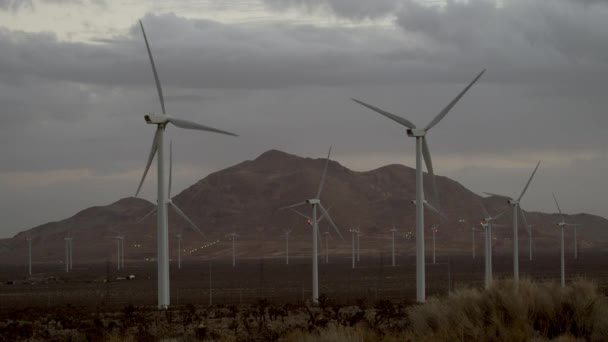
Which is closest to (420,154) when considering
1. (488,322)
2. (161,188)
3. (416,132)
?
(416,132)

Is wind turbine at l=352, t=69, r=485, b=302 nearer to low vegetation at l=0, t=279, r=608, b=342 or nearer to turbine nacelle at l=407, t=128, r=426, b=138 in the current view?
turbine nacelle at l=407, t=128, r=426, b=138

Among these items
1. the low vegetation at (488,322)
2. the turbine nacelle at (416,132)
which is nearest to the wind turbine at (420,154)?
the turbine nacelle at (416,132)

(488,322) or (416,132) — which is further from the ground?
(416,132)

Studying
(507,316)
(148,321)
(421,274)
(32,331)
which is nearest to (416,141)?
(421,274)

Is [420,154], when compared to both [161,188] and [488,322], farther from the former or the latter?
[488,322]

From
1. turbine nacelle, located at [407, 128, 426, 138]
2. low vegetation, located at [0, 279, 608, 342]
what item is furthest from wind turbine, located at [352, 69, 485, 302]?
low vegetation, located at [0, 279, 608, 342]

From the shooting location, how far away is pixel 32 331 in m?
39.1

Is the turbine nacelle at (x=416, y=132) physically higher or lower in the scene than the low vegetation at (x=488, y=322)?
higher

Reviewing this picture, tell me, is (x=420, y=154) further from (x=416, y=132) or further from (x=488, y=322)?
(x=488, y=322)

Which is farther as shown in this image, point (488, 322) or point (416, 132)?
point (416, 132)

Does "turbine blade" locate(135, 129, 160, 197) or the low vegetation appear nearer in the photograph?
the low vegetation

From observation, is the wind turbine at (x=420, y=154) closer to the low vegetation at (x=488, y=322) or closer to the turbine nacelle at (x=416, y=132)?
the turbine nacelle at (x=416, y=132)

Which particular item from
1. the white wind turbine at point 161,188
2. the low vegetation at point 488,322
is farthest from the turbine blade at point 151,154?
the low vegetation at point 488,322

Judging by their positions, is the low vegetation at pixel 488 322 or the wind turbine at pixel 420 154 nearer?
the low vegetation at pixel 488 322
